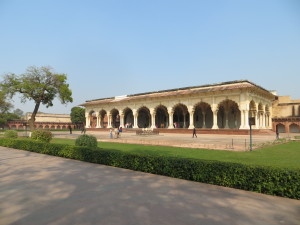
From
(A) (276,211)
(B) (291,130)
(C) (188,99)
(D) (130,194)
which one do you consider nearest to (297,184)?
(A) (276,211)

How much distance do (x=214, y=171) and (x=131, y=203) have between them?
2519 mm

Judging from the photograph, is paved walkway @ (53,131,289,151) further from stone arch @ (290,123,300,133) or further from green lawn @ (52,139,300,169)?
stone arch @ (290,123,300,133)

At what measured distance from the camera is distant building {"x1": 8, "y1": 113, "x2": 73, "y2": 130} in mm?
56625

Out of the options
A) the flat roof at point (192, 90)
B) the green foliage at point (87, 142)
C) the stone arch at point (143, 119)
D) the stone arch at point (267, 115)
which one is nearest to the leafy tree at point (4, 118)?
the flat roof at point (192, 90)

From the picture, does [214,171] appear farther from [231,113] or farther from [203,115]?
[231,113]

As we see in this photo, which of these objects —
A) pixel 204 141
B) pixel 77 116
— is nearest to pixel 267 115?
pixel 204 141

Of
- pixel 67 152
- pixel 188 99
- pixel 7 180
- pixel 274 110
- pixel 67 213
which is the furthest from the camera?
pixel 274 110

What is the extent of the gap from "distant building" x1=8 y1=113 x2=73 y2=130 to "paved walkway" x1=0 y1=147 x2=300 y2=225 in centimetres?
5155

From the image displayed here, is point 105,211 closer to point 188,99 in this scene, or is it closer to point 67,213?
point 67,213

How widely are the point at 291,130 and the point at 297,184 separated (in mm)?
35616

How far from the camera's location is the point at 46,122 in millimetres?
61344

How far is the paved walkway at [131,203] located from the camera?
12.0 feet

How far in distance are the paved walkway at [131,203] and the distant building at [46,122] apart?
51.6 meters

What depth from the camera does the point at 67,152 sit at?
10.5m
